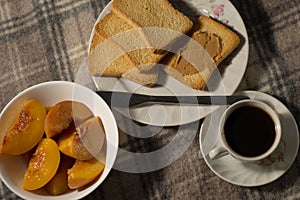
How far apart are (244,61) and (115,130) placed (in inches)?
10.7

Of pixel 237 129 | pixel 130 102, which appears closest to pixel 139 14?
pixel 130 102

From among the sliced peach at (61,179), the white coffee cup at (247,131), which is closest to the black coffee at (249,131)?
the white coffee cup at (247,131)

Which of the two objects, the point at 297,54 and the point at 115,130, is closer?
the point at 115,130

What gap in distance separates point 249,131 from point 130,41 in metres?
0.28

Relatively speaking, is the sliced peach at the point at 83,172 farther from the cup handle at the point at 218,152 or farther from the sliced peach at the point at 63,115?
the cup handle at the point at 218,152

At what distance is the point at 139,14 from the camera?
104 centimetres

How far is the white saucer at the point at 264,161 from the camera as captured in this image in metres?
0.98

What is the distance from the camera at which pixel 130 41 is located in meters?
1.02

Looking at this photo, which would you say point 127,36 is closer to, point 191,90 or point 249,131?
point 191,90

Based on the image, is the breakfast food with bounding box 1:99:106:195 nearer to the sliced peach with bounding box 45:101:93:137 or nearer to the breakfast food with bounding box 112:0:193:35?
the sliced peach with bounding box 45:101:93:137

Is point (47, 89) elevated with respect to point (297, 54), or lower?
lower

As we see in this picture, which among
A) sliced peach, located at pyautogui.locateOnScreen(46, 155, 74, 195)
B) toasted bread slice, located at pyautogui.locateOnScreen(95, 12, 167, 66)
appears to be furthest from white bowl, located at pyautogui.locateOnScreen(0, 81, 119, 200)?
toasted bread slice, located at pyautogui.locateOnScreen(95, 12, 167, 66)

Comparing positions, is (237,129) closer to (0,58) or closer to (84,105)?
(84,105)

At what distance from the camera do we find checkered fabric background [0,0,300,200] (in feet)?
3.33
